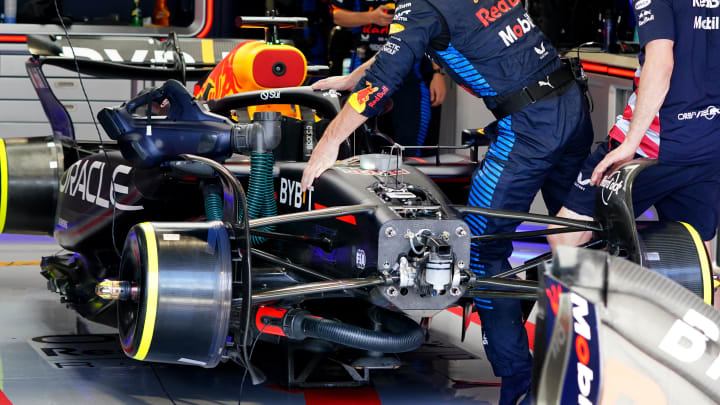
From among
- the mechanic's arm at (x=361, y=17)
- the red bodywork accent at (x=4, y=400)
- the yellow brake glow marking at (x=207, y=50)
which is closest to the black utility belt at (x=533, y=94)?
the red bodywork accent at (x=4, y=400)

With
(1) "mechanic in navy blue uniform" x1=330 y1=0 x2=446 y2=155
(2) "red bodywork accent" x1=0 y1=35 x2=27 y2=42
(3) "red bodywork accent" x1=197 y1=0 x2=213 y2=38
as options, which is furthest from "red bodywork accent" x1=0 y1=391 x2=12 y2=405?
(3) "red bodywork accent" x1=197 y1=0 x2=213 y2=38

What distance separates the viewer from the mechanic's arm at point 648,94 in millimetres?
3271

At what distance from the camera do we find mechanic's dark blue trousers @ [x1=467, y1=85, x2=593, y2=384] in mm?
3445

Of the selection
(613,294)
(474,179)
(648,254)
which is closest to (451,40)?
(474,179)

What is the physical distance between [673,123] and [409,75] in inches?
166

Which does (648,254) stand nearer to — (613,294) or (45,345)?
(613,294)

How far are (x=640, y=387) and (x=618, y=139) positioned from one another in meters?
2.15

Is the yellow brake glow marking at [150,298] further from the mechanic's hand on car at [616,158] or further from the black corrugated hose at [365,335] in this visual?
the mechanic's hand on car at [616,158]

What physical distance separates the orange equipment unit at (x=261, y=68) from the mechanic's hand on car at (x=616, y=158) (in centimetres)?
157

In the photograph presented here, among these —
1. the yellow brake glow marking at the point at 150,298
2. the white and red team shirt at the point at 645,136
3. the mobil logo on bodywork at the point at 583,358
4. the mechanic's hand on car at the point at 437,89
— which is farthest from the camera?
the mechanic's hand on car at the point at 437,89

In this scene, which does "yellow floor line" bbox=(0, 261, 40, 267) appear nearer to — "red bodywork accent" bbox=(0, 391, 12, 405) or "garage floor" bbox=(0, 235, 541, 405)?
"garage floor" bbox=(0, 235, 541, 405)

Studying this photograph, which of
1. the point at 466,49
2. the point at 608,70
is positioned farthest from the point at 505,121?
the point at 608,70

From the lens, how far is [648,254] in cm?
319

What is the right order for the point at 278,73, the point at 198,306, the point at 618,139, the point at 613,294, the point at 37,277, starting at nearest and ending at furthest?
the point at 613,294
the point at 198,306
the point at 618,139
the point at 278,73
the point at 37,277
